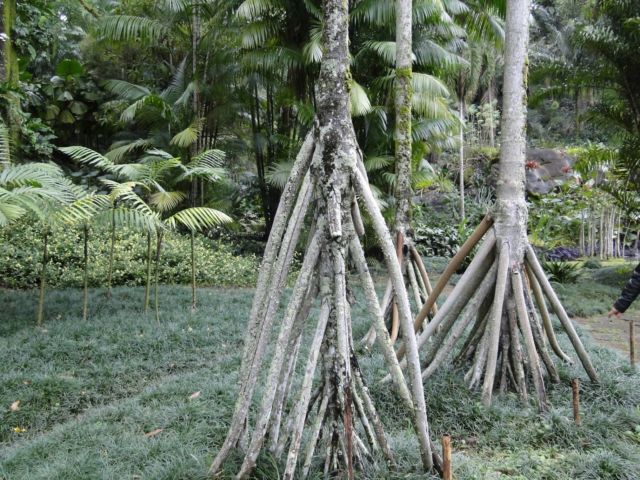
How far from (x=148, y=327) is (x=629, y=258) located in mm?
12928

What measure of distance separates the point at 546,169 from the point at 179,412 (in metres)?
18.5

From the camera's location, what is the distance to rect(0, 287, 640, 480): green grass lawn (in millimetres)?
3188

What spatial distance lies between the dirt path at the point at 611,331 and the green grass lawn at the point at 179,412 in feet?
4.09

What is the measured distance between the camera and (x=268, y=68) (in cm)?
1072

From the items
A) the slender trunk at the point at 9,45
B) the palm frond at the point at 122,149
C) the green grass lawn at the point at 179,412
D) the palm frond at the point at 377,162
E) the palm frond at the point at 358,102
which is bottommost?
the green grass lawn at the point at 179,412

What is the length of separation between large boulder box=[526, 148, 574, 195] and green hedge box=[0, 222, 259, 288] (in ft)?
37.6

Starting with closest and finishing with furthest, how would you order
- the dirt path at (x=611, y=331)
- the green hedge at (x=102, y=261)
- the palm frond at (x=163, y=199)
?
the dirt path at (x=611, y=331), the green hedge at (x=102, y=261), the palm frond at (x=163, y=199)

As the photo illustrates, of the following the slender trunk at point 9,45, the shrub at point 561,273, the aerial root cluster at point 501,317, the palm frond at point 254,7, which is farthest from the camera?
the shrub at point 561,273

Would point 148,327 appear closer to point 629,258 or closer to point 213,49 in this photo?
point 213,49

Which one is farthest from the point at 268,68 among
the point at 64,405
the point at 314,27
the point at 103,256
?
the point at 64,405

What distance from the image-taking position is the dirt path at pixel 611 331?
6646 mm

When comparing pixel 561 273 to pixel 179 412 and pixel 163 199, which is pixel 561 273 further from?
pixel 179 412

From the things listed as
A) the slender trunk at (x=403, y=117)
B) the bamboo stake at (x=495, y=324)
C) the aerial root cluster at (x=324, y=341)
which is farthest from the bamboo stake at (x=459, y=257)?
the aerial root cluster at (x=324, y=341)

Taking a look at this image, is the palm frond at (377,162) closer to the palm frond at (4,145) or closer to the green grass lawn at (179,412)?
the green grass lawn at (179,412)
